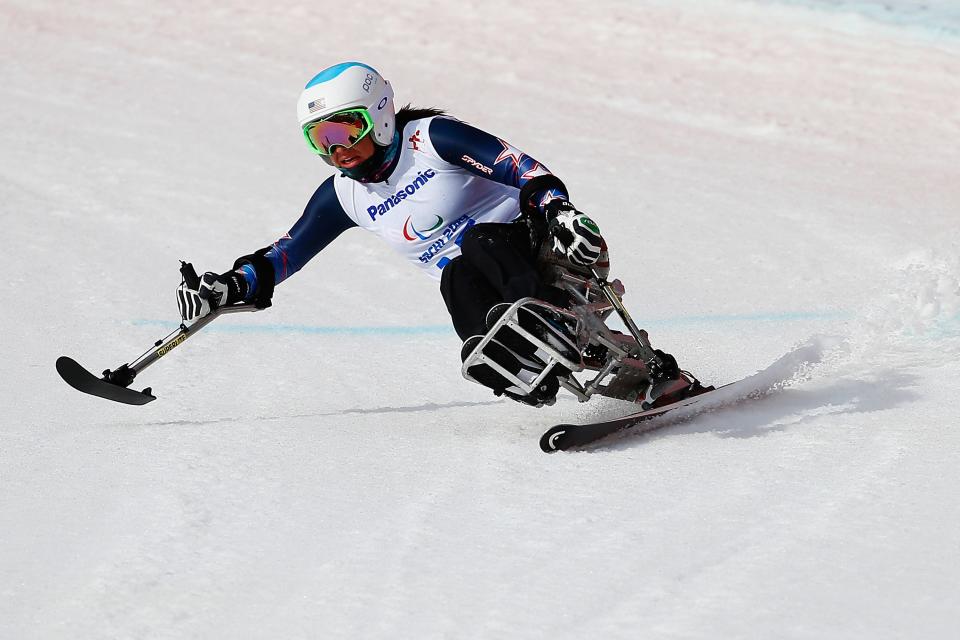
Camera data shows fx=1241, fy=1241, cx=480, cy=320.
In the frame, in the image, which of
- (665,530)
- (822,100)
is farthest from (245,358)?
(822,100)

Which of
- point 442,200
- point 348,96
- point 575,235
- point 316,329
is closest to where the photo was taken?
point 575,235

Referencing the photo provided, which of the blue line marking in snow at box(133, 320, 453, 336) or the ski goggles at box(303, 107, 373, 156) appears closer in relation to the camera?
the ski goggles at box(303, 107, 373, 156)

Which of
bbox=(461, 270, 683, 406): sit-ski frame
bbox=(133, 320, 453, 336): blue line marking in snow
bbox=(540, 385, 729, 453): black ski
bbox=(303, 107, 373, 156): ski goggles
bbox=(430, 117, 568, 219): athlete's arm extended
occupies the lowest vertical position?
bbox=(540, 385, 729, 453): black ski

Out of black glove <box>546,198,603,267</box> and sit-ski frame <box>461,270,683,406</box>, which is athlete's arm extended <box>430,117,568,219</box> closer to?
black glove <box>546,198,603,267</box>

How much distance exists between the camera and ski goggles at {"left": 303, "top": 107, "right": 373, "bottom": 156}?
4.61 meters

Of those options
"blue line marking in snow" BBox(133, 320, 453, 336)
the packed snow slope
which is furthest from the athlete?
"blue line marking in snow" BBox(133, 320, 453, 336)

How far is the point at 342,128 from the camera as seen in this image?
462 centimetres

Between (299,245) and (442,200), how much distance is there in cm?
75

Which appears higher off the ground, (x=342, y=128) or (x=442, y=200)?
(x=342, y=128)

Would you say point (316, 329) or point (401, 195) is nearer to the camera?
point (401, 195)

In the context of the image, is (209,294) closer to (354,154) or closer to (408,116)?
(354,154)

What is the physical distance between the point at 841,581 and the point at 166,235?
248 inches

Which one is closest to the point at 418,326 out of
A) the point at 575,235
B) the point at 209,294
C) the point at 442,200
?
the point at 209,294

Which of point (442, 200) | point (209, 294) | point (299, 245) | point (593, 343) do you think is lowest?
point (593, 343)
